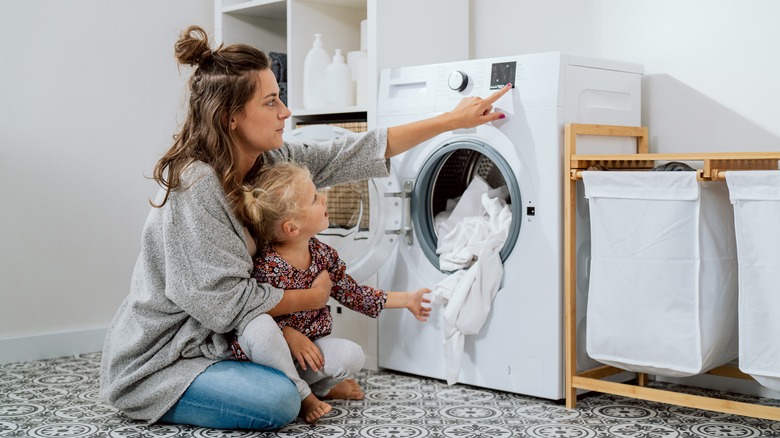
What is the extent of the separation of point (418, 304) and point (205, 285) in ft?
2.03

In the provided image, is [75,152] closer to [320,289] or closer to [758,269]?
[320,289]

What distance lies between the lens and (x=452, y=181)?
8.50ft

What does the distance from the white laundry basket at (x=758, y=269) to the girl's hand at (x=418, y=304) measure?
796 mm

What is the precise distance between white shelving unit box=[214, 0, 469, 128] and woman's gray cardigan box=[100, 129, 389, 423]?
78 cm

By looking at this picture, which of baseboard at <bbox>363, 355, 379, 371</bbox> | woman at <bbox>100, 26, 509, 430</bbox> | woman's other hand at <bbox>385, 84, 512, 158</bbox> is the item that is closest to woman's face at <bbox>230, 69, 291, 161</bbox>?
woman at <bbox>100, 26, 509, 430</bbox>

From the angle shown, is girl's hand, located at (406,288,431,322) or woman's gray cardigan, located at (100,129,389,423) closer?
woman's gray cardigan, located at (100,129,389,423)

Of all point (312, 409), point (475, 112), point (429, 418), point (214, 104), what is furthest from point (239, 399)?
point (475, 112)

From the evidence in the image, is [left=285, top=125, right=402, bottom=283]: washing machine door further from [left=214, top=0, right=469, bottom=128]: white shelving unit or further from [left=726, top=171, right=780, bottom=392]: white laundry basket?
[left=726, top=171, right=780, bottom=392]: white laundry basket

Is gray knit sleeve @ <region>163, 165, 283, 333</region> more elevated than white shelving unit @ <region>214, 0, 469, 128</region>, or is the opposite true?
white shelving unit @ <region>214, 0, 469, 128</region>

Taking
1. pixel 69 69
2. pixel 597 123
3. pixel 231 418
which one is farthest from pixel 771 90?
pixel 69 69

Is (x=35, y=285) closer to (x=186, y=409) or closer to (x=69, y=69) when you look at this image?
(x=69, y=69)

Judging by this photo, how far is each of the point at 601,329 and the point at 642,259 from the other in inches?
8.2

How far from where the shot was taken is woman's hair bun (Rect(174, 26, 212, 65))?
2.04 metres

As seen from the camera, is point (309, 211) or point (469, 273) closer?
point (309, 211)
